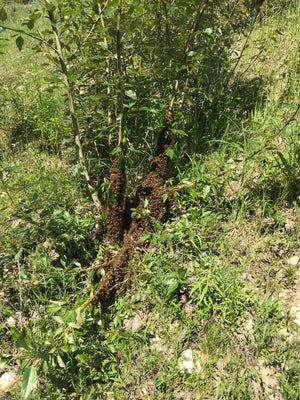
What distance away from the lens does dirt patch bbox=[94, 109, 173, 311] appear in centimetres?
193

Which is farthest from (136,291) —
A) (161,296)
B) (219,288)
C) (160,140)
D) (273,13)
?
(273,13)

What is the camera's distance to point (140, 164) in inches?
101

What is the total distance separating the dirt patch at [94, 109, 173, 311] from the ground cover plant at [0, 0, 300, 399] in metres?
0.01

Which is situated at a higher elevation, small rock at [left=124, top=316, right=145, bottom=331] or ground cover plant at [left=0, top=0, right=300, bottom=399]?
ground cover plant at [left=0, top=0, right=300, bottom=399]

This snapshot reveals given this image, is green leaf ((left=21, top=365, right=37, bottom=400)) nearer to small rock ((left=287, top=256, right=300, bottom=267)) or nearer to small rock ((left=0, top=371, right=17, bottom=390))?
small rock ((left=0, top=371, right=17, bottom=390))

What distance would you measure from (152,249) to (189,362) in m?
0.84

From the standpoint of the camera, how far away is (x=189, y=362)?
1.63 m

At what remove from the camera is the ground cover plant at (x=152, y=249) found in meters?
1.54

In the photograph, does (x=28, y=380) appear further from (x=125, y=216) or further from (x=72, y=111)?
(x=72, y=111)

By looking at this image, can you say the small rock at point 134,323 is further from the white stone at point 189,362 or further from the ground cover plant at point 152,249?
the white stone at point 189,362

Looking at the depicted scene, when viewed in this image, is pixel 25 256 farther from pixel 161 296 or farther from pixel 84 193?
pixel 161 296

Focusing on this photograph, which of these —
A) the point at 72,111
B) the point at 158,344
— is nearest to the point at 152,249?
the point at 158,344

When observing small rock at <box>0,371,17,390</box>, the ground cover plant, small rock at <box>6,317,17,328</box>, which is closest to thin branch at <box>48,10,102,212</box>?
the ground cover plant

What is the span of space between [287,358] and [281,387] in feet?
0.55
